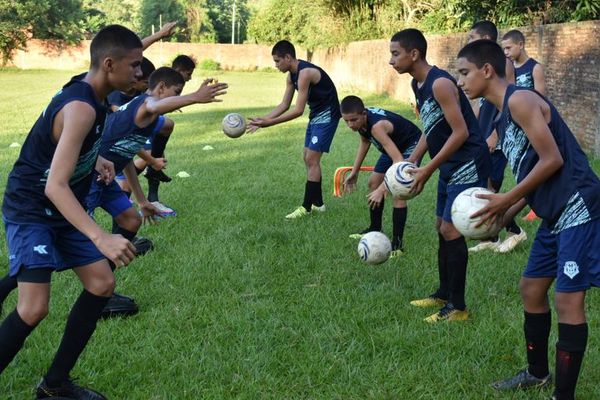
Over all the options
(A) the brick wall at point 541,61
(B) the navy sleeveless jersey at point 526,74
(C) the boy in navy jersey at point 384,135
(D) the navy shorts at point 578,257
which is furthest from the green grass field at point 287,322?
(A) the brick wall at point 541,61

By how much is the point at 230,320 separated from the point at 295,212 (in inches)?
131

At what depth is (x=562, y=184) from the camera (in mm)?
3340

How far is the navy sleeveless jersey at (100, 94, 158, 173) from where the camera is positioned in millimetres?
5328

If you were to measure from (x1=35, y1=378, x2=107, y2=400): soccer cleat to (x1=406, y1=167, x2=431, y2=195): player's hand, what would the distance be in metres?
2.60

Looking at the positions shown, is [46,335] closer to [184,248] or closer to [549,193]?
[184,248]

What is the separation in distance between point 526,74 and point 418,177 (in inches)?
117

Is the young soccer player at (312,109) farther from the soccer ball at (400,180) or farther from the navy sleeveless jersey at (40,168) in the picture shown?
the navy sleeveless jersey at (40,168)

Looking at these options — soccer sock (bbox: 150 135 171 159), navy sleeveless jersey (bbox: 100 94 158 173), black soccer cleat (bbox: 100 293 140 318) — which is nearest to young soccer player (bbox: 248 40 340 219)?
soccer sock (bbox: 150 135 171 159)

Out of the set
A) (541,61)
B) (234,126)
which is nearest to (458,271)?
(234,126)

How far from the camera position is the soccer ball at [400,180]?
493cm

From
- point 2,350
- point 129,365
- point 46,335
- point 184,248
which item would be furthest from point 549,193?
point 184,248

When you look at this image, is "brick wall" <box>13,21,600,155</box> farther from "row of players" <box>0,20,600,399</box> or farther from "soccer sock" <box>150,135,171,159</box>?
"row of players" <box>0,20,600,399</box>

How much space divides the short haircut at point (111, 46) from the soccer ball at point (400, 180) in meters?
2.26

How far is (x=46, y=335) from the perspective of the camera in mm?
4391
